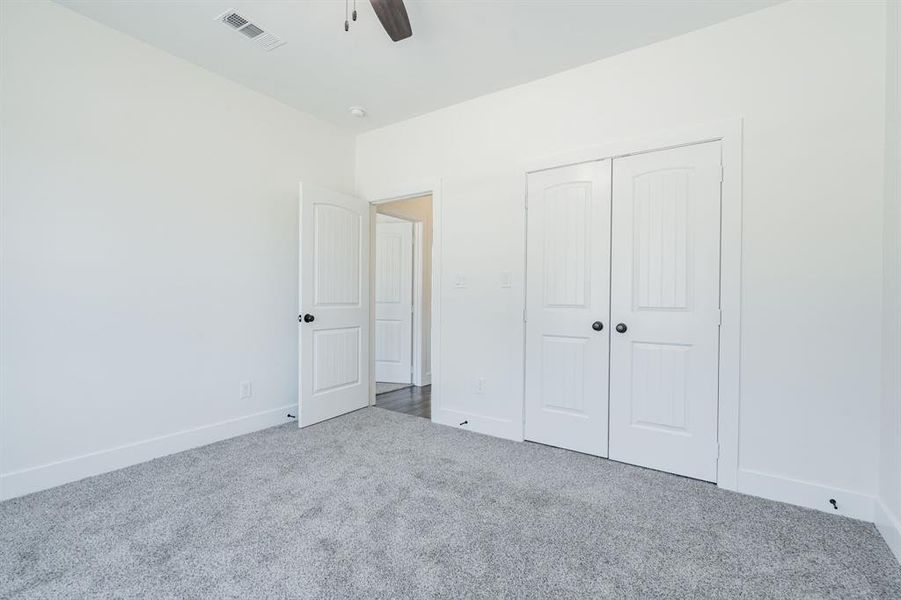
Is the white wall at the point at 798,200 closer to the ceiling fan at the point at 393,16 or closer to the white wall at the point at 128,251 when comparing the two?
the ceiling fan at the point at 393,16

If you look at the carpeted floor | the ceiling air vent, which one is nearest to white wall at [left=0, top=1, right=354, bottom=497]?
the carpeted floor

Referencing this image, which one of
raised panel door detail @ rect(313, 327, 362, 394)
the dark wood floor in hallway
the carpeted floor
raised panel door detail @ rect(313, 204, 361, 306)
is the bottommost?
the dark wood floor in hallway

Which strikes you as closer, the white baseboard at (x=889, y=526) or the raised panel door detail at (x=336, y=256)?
the white baseboard at (x=889, y=526)

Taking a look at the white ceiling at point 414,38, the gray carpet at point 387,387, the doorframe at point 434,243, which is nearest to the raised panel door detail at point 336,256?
the doorframe at point 434,243

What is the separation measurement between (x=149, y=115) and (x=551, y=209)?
2.81 metres

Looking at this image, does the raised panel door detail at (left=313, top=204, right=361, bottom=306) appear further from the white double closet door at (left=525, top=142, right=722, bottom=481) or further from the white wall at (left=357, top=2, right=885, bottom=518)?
the white wall at (left=357, top=2, right=885, bottom=518)

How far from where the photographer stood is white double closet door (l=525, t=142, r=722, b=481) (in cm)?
236

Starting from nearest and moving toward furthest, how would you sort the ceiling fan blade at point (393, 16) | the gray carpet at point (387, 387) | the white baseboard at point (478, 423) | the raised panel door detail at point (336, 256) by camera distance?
the ceiling fan blade at point (393, 16) → the white baseboard at point (478, 423) → the raised panel door detail at point (336, 256) → the gray carpet at point (387, 387)

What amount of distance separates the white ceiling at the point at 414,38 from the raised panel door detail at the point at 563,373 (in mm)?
1946

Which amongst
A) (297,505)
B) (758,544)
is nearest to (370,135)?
(297,505)

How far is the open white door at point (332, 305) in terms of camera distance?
331 cm

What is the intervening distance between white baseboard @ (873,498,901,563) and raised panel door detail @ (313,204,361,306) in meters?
3.61

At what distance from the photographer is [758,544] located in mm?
1755

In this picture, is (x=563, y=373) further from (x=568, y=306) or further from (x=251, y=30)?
(x=251, y=30)
